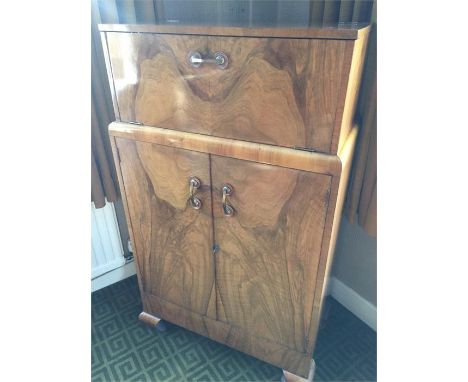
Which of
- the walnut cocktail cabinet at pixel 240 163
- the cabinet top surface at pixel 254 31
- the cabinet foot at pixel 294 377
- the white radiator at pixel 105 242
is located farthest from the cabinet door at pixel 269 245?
the white radiator at pixel 105 242

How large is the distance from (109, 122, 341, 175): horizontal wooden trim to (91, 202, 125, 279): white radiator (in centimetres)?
50

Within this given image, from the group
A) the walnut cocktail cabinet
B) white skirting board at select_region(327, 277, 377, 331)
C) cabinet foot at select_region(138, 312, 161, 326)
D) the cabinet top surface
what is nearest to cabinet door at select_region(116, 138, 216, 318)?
the walnut cocktail cabinet

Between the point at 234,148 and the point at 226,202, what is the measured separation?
15 centimetres

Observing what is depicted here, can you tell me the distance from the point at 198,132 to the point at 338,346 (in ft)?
3.14

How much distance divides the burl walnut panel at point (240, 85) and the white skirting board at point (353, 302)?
862 mm

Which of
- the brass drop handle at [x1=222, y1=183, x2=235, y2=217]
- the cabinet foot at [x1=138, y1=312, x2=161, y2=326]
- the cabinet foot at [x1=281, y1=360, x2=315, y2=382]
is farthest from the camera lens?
the cabinet foot at [x1=138, y1=312, x2=161, y2=326]

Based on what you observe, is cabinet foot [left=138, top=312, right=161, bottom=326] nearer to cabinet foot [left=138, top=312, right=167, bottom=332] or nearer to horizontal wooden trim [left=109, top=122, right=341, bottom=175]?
cabinet foot [left=138, top=312, right=167, bottom=332]

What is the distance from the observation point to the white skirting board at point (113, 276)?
1.47m

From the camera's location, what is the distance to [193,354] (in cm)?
122

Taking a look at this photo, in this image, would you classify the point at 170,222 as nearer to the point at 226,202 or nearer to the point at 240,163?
the point at 226,202

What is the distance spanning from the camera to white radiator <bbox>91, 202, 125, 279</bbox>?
133 centimetres

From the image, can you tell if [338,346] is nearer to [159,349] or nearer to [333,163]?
[159,349]
